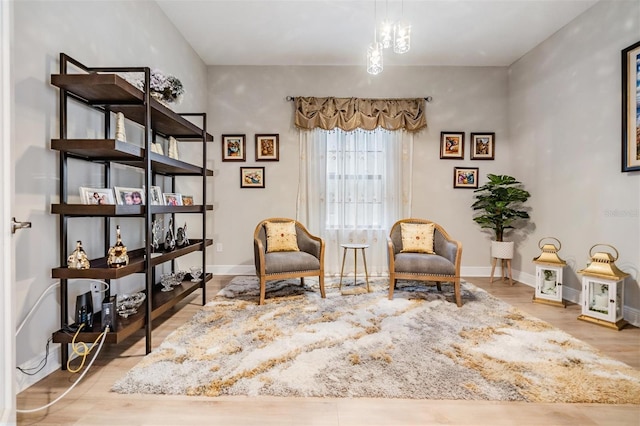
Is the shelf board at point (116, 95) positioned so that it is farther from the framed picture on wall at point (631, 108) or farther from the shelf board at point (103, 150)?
the framed picture on wall at point (631, 108)

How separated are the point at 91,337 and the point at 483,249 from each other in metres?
4.63

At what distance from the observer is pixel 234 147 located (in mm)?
4551

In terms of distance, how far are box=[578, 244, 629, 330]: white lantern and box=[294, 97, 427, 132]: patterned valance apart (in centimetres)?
261

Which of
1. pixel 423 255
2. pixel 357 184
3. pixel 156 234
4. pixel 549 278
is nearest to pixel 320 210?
pixel 357 184

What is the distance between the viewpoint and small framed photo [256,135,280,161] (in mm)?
4535

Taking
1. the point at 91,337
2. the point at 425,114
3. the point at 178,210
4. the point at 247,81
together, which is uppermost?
the point at 247,81

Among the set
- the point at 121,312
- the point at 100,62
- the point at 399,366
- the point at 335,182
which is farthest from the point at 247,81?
the point at 399,366

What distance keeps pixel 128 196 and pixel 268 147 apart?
242 centimetres

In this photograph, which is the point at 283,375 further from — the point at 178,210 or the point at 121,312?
the point at 178,210

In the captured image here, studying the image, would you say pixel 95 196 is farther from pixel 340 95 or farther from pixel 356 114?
pixel 340 95

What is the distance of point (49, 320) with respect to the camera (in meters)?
→ 1.88

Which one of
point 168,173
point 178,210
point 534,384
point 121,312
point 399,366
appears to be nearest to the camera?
point 534,384

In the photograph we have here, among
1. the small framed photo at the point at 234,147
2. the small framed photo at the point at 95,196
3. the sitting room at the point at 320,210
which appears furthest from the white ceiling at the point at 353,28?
the small framed photo at the point at 95,196

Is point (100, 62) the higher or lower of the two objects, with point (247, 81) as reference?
lower
